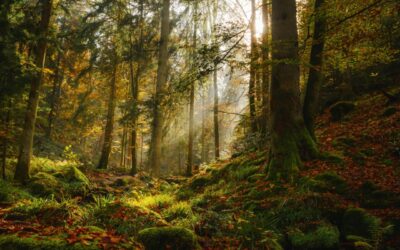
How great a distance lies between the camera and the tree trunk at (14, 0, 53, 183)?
10.2 m

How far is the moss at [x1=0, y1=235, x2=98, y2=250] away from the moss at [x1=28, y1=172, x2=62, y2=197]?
22.5 ft

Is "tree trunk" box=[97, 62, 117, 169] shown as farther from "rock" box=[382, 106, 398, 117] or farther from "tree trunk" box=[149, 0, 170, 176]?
"rock" box=[382, 106, 398, 117]

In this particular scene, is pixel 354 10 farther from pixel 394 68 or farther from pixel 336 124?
pixel 394 68

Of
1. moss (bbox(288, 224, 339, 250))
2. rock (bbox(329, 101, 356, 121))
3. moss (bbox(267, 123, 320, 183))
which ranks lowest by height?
moss (bbox(288, 224, 339, 250))

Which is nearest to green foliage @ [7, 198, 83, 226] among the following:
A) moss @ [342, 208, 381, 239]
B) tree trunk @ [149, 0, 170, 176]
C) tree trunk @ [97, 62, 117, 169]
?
moss @ [342, 208, 381, 239]

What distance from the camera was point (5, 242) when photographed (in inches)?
116

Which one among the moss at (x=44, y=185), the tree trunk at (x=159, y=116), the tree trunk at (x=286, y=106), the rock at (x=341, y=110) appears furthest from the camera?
the tree trunk at (x=159, y=116)

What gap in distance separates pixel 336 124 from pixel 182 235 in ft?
29.5

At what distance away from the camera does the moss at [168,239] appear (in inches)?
164

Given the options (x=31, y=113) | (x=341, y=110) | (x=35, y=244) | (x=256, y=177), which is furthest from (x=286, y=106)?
(x=31, y=113)

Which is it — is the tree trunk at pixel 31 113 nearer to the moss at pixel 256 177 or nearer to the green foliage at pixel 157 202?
the green foliage at pixel 157 202

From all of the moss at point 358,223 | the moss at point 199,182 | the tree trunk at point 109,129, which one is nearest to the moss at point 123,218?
the moss at point 358,223

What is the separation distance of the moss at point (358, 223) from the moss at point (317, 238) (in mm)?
255

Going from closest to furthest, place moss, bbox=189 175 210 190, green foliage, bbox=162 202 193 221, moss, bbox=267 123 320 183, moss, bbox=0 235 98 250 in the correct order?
moss, bbox=0 235 98 250 < green foliage, bbox=162 202 193 221 < moss, bbox=267 123 320 183 < moss, bbox=189 175 210 190
